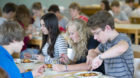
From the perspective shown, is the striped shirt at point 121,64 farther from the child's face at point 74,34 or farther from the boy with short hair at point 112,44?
the child's face at point 74,34

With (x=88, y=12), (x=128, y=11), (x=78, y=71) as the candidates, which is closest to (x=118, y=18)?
(x=128, y=11)

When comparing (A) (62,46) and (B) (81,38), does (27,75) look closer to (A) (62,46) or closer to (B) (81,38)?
(B) (81,38)

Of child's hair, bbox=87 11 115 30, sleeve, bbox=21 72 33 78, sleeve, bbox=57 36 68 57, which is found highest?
child's hair, bbox=87 11 115 30

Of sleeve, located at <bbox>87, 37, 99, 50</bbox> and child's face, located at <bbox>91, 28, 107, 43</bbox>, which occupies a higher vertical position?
child's face, located at <bbox>91, 28, 107, 43</bbox>

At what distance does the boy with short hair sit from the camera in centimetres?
207

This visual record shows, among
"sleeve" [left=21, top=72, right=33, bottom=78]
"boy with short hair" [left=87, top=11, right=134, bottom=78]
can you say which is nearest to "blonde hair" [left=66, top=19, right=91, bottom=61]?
"boy with short hair" [left=87, top=11, right=134, bottom=78]

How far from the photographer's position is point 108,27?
2.13 meters

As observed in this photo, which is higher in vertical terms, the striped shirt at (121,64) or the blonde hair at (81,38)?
the blonde hair at (81,38)

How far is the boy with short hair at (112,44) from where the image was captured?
207 centimetres

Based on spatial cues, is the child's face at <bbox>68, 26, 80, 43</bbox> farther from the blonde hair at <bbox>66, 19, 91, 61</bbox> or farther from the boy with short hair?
the boy with short hair

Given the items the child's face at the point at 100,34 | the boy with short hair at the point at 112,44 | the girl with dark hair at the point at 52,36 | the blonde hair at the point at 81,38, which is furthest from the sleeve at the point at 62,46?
the child's face at the point at 100,34

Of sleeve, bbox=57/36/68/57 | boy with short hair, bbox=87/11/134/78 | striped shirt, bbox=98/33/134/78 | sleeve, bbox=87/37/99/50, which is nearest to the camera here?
boy with short hair, bbox=87/11/134/78

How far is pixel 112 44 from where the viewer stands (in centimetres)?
221

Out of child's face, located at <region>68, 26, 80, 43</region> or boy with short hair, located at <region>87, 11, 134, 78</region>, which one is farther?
child's face, located at <region>68, 26, 80, 43</region>
